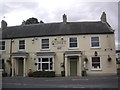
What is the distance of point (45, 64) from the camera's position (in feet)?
93.0

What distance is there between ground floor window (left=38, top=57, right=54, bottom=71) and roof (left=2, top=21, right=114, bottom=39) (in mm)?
3350

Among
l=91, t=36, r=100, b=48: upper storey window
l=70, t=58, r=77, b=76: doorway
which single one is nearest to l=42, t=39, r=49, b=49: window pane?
l=70, t=58, r=77, b=76: doorway

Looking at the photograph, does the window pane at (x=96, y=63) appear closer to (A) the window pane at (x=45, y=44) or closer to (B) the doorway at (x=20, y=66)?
(A) the window pane at (x=45, y=44)

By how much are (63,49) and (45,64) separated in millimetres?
3246

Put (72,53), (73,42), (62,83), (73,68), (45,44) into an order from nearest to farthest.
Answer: (62,83) → (72,53) → (73,68) → (73,42) → (45,44)

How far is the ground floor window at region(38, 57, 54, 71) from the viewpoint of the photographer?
2805 cm

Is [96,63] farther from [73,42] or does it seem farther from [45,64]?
[45,64]

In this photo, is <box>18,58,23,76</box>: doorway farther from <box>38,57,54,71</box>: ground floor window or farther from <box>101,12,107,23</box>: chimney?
<box>101,12,107,23</box>: chimney

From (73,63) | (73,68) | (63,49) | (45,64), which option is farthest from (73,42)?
(45,64)

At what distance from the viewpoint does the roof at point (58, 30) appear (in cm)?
2795

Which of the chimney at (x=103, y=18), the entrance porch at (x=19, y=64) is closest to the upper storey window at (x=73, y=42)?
the chimney at (x=103, y=18)

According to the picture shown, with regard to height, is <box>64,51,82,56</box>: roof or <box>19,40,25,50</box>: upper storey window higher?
<box>19,40,25,50</box>: upper storey window

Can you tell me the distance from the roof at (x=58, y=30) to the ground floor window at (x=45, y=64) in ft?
11.0

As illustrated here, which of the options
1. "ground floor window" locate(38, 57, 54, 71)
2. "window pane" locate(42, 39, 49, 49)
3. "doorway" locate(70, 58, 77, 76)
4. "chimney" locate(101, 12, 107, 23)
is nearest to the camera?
"doorway" locate(70, 58, 77, 76)
